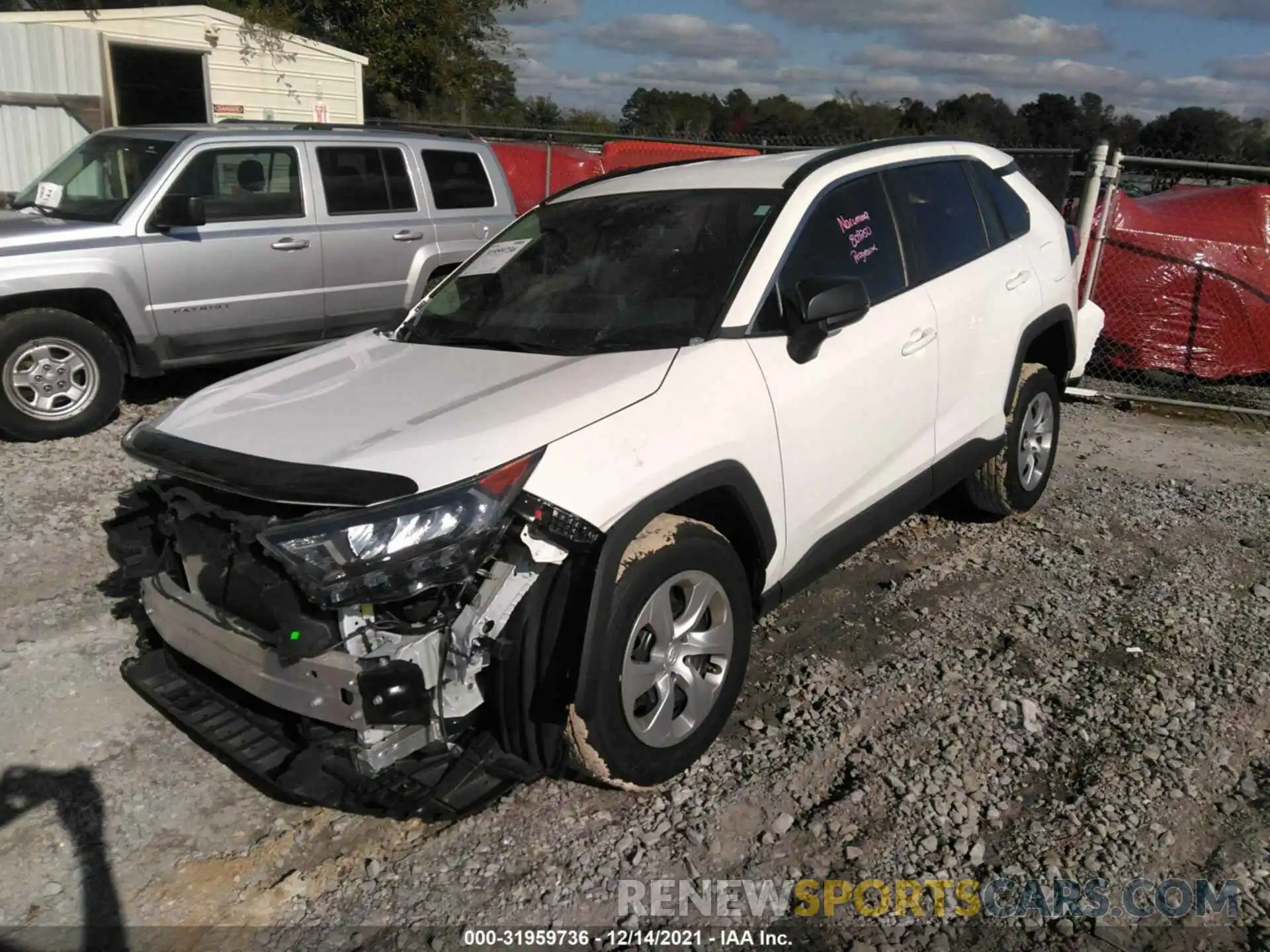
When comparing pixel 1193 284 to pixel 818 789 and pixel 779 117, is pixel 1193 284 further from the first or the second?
pixel 779 117

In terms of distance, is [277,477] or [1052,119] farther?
[1052,119]

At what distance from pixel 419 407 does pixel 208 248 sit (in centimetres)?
459

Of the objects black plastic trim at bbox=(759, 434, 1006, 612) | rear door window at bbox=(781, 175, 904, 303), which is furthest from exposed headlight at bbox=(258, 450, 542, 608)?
rear door window at bbox=(781, 175, 904, 303)

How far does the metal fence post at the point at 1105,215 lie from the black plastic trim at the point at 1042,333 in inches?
113

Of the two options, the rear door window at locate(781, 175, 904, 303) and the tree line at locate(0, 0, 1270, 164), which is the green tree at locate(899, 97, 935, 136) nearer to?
the tree line at locate(0, 0, 1270, 164)

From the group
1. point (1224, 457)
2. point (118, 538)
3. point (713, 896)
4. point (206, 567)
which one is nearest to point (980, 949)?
point (713, 896)

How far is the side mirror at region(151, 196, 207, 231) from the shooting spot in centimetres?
653

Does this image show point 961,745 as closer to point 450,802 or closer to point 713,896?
point 713,896

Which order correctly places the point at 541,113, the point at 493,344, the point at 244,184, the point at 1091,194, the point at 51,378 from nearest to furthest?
the point at 493,344 < the point at 51,378 < the point at 244,184 < the point at 1091,194 < the point at 541,113

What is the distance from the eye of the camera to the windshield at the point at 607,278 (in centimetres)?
352

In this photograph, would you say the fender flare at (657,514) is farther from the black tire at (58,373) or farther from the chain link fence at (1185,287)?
the chain link fence at (1185,287)

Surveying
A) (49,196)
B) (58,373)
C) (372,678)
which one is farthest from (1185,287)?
(49,196)

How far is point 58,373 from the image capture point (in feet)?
21.1

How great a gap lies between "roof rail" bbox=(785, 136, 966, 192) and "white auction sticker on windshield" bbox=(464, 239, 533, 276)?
1.15 metres
